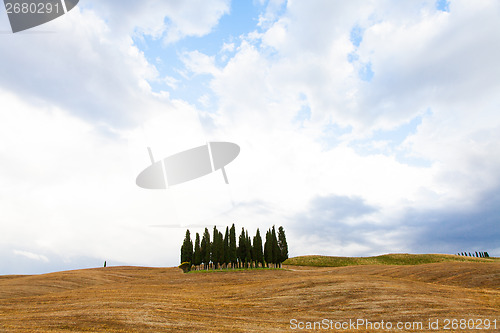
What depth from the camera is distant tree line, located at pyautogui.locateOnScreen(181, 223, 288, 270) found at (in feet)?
197

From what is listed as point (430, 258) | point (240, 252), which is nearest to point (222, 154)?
point (240, 252)

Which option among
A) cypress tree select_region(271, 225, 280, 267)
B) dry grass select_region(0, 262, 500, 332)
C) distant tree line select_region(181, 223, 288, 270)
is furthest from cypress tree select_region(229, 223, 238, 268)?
dry grass select_region(0, 262, 500, 332)

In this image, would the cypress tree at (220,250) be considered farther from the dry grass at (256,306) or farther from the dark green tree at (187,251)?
the dry grass at (256,306)

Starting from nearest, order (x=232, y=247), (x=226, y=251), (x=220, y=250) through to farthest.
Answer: (x=220, y=250), (x=226, y=251), (x=232, y=247)

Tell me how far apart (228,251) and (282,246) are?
465 inches

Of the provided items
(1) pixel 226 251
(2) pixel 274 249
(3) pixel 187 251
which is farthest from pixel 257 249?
(3) pixel 187 251

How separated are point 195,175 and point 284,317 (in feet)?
38.3

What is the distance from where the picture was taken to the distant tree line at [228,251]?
60094 millimetres

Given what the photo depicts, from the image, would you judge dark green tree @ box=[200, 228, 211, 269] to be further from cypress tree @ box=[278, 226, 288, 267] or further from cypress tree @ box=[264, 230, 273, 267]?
cypress tree @ box=[278, 226, 288, 267]

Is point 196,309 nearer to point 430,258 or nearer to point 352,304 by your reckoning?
point 352,304

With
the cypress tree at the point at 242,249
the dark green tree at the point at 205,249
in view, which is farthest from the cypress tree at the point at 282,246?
the dark green tree at the point at 205,249

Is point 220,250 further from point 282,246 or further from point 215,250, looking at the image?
point 282,246

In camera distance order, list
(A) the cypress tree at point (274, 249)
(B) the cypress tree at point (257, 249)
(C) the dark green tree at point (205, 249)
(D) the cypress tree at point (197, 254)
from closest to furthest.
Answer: (C) the dark green tree at point (205, 249), (D) the cypress tree at point (197, 254), (B) the cypress tree at point (257, 249), (A) the cypress tree at point (274, 249)

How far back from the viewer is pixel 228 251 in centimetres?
6056
